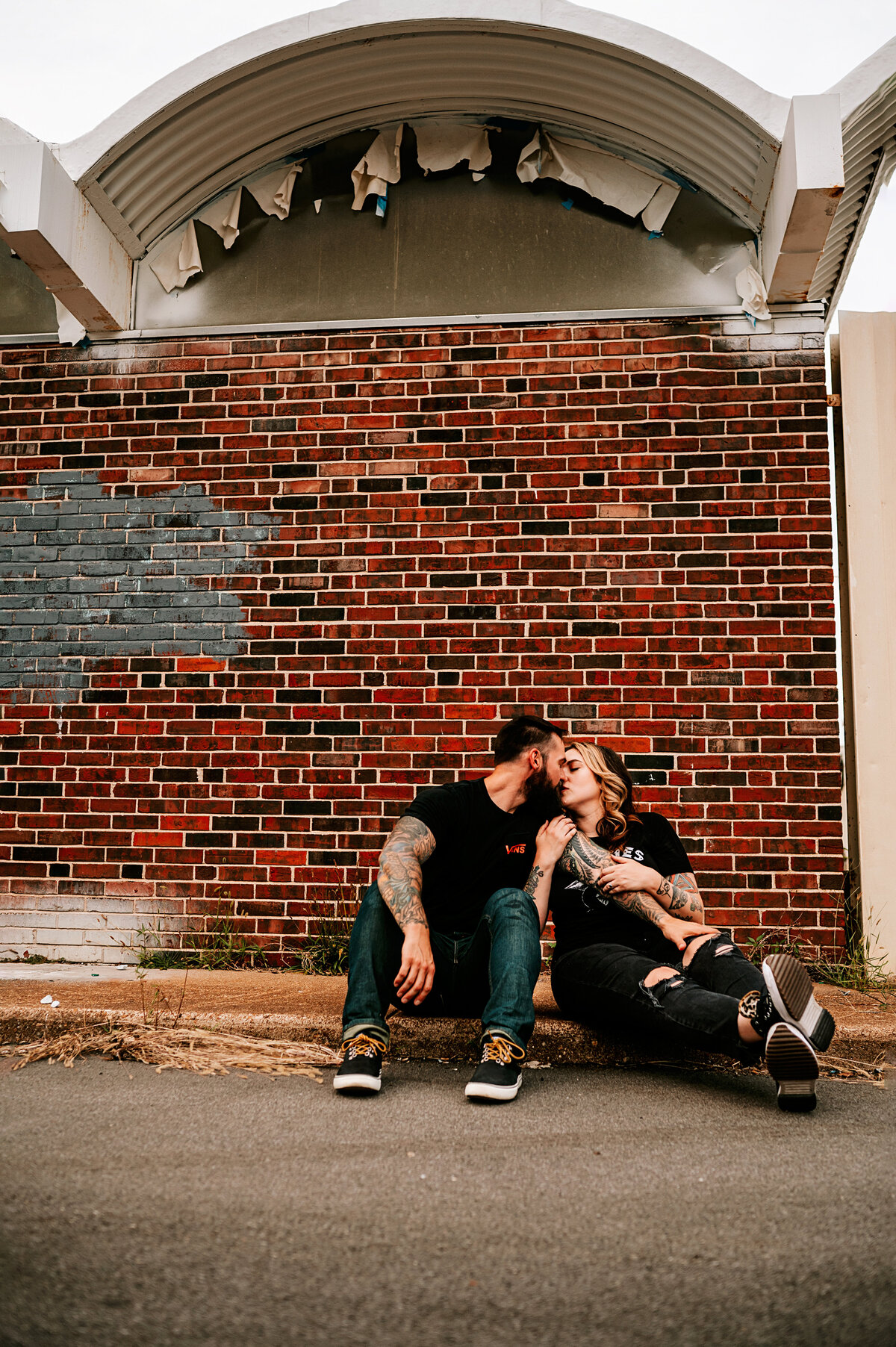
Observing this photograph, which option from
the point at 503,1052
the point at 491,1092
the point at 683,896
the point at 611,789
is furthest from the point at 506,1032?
the point at 611,789

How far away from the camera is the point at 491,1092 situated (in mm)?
2572

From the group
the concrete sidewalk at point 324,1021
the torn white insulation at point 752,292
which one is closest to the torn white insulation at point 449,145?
the torn white insulation at point 752,292

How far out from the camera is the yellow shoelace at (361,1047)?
8.84 ft

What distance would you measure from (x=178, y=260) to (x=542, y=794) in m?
3.75

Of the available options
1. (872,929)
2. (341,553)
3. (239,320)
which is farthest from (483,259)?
(872,929)

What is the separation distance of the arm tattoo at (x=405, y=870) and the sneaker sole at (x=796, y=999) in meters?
1.04

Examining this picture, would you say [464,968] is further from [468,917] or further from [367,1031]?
[367,1031]

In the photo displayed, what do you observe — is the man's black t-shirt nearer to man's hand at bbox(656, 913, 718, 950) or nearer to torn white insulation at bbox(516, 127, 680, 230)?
man's hand at bbox(656, 913, 718, 950)

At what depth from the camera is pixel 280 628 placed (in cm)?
473

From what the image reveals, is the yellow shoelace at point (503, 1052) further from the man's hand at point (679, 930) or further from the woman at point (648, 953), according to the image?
the man's hand at point (679, 930)

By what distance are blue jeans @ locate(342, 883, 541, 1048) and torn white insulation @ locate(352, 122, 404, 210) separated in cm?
388

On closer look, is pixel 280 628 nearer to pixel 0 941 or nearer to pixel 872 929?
pixel 0 941

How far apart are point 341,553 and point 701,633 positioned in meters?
1.88

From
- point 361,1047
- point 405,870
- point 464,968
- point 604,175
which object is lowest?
Answer: point 361,1047
